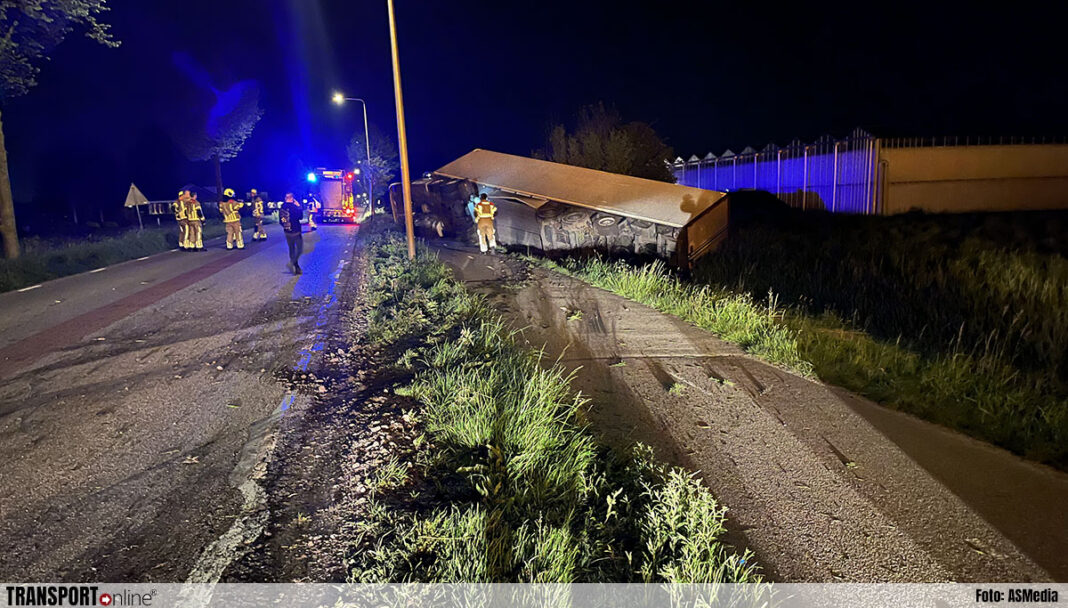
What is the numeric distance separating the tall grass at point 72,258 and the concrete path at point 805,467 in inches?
496

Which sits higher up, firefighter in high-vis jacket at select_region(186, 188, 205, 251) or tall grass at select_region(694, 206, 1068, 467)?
firefighter in high-vis jacket at select_region(186, 188, 205, 251)

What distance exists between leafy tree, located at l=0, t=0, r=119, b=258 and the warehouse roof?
10983 mm

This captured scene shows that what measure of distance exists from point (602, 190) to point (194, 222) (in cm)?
1313

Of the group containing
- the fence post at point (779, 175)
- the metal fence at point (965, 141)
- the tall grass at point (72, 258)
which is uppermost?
the metal fence at point (965, 141)

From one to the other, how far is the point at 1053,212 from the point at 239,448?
82.5 feet

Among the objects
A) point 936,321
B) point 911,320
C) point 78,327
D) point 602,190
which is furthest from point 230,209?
point 936,321

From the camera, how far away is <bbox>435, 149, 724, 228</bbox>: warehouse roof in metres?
12.9

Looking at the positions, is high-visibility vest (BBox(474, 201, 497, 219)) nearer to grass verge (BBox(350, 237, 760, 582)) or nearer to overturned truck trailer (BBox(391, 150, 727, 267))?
overturned truck trailer (BBox(391, 150, 727, 267))

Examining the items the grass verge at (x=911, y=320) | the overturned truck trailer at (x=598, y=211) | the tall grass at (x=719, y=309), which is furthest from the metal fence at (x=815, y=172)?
the tall grass at (x=719, y=309)

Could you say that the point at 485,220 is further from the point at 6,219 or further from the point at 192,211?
the point at 6,219

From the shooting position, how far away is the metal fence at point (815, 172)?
20.3m

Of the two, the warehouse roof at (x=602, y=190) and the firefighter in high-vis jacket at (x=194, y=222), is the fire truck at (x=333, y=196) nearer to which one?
the firefighter in high-vis jacket at (x=194, y=222)

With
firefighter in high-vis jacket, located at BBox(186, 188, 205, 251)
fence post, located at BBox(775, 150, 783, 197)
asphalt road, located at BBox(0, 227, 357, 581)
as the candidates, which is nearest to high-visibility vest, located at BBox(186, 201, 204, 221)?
firefighter in high-vis jacket, located at BBox(186, 188, 205, 251)

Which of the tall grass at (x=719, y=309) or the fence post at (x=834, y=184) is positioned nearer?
the tall grass at (x=719, y=309)
